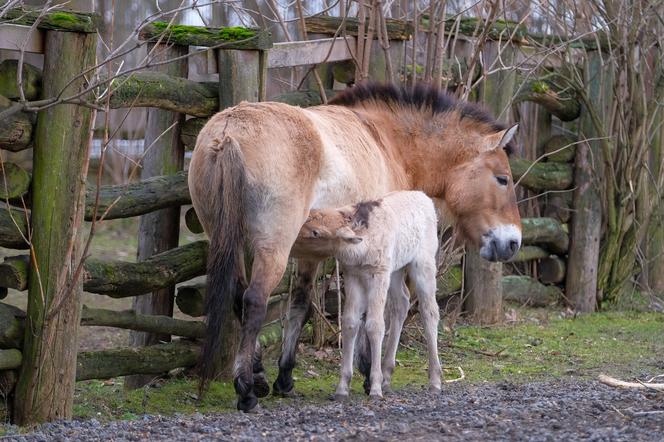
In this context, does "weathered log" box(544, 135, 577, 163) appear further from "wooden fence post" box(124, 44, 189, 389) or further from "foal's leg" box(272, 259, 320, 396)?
"wooden fence post" box(124, 44, 189, 389)

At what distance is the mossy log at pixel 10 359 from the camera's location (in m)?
4.45

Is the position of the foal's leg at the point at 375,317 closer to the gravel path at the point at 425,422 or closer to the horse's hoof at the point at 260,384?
the gravel path at the point at 425,422

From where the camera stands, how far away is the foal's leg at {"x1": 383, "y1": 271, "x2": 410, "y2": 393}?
571 centimetres

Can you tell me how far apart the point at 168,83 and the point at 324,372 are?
2.17 meters

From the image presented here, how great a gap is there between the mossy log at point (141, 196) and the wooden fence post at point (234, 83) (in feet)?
1.80

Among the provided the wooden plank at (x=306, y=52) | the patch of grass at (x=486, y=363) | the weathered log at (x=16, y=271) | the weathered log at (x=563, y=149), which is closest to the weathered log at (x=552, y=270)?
the patch of grass at (x=486, y=363)

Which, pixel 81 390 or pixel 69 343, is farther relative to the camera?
pixel 81 390

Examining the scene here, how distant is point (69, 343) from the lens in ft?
14.9

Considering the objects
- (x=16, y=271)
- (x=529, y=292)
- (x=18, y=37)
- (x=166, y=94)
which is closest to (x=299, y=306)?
(x=166, y=94)

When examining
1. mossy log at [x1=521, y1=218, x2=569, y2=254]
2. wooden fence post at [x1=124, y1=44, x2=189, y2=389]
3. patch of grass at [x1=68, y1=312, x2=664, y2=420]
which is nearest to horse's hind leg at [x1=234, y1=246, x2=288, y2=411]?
patch of grass at [x1=68, y1=312, x2=664, y2=420]

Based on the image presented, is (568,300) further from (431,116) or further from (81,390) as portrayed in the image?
(81,390)

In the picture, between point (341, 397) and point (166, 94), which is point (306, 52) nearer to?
point (166, 94)

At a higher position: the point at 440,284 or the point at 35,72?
the point at 35,72

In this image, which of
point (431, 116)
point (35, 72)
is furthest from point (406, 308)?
point (35, 72)
